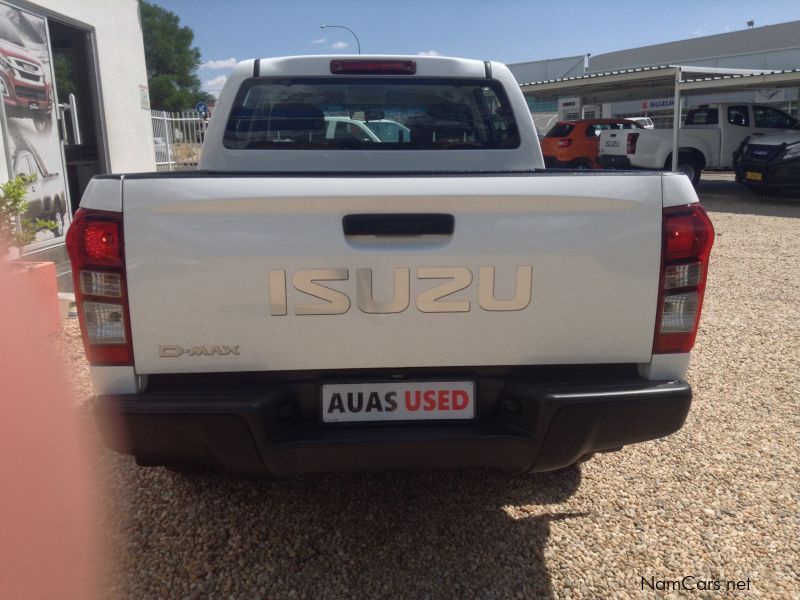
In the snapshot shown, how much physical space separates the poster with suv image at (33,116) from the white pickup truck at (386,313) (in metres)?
5.73

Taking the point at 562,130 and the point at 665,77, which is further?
the point at 562,130

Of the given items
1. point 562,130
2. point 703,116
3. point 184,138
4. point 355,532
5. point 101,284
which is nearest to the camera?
point 101,284

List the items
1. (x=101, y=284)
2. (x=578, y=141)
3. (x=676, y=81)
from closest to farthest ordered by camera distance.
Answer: (x=101, y=284), (x=676, y=81), (x=578, y=141)

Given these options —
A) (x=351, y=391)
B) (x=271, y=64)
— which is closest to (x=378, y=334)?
(x=351, y=391)

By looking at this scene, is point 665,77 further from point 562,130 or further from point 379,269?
point 379,269

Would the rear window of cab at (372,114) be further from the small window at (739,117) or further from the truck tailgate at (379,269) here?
the small window at (739,117)

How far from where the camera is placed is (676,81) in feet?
55.3

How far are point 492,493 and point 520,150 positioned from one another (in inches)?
67.6

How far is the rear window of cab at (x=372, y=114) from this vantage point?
11.2 feet

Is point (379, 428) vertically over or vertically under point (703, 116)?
under

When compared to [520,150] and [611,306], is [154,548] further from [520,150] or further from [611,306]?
[520,150]

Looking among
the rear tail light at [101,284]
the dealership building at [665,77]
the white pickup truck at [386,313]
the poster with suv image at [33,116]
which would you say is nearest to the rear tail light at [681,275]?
the white pickup truck at [386,313]

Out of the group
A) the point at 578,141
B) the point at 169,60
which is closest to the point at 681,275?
the point at 578,141

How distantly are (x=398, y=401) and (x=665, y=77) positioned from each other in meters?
18.5
